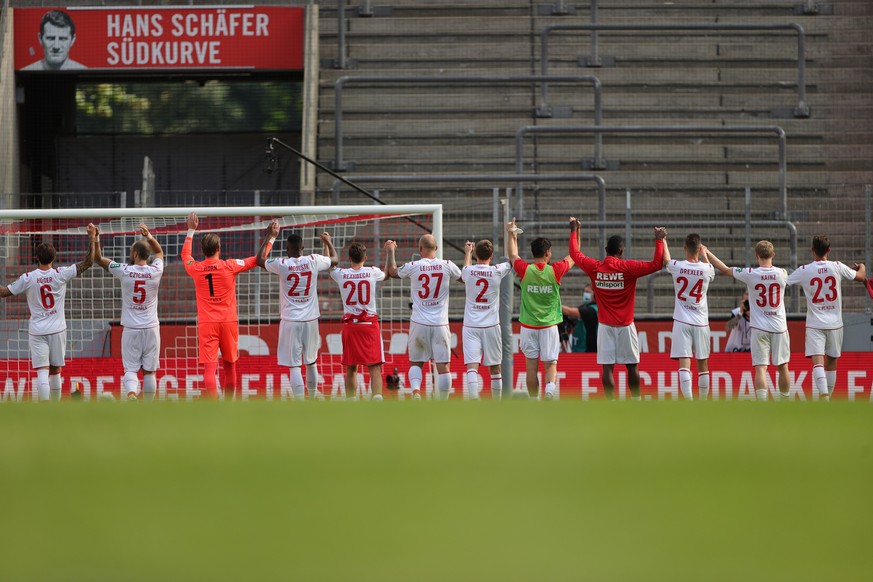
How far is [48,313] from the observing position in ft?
38.1

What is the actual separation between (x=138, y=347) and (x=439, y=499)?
9.53m

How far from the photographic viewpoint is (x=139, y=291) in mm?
11188

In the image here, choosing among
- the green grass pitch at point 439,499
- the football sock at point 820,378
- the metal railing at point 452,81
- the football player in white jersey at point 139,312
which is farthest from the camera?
the metal railing at point 452,81

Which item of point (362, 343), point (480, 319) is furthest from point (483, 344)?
point (362, 343)

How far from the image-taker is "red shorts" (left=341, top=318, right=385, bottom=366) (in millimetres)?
11172

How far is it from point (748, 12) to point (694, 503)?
17.7 meters

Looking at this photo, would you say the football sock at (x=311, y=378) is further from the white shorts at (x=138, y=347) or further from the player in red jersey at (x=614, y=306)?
the player in red jersey at (x=614, y=306)

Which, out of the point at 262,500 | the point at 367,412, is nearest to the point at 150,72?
the point at 367,412

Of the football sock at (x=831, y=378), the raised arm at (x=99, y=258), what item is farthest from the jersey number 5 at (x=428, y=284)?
the football sock at (x=831, y=378)

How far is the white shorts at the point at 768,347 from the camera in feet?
37.4

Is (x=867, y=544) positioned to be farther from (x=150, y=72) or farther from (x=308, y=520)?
(x=150, y=72)

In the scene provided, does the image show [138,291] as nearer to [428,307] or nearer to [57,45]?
[428,307]

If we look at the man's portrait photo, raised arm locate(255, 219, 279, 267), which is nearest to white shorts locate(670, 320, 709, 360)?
raised arm locate(255, 219, 279, 267)

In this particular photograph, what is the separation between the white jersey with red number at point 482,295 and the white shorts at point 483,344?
68mm
